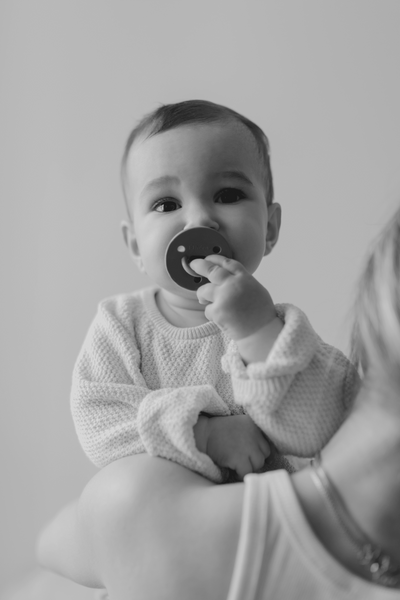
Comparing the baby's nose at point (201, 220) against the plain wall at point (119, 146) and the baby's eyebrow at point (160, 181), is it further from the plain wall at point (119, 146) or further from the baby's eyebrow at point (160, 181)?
the plain wall at point (119, 146)

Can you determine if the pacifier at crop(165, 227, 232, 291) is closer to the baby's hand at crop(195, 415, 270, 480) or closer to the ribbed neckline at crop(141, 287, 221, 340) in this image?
the ribbed neckline at crop(141, 287, 221, 340)

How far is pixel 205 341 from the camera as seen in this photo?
0.84m

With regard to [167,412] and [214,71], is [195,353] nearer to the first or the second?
[167,412]

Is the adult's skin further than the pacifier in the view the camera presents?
No

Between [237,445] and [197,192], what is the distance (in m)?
0.32

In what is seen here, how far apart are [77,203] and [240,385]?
1018 millimetres

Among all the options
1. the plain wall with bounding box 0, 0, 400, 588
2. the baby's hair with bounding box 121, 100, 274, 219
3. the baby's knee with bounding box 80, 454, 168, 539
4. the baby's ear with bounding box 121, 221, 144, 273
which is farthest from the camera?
the plain wall with bounding box 0, 0, 400, 588

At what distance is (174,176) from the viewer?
0.82 m

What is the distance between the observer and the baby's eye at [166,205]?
839 mm

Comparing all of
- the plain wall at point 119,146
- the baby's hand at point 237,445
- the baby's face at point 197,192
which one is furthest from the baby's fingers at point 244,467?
the plain wall at point 119,146

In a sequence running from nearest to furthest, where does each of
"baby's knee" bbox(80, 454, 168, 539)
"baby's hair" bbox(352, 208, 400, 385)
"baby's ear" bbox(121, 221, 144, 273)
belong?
"baby's hair" bbox(352, 208, 400, 385) → "baby's knee" bbox(80, 454, 168, 539) → "baby's ear" bbox(121, 221, 144, 273)

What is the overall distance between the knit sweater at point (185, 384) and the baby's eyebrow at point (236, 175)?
0.20m

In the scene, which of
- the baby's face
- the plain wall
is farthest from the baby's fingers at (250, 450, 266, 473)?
the plain wall

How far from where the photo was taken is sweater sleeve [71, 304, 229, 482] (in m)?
0.65
